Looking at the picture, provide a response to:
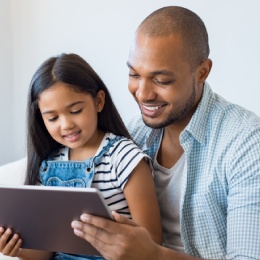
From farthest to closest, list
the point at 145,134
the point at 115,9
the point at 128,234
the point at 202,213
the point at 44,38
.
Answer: the point at 44,38
the point at 115,9
the point at 145,134
the point at 202,213
the point at 128,234

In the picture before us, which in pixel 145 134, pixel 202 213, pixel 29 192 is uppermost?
pixel 145 134

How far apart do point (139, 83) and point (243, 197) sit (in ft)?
1.32

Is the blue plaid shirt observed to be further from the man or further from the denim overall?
the denim overall

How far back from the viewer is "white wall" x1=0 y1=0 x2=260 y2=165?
1.95 m

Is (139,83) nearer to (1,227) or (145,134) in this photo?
(145,134)

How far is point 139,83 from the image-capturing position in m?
1.28

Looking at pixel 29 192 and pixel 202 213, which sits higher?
pixel 29 192

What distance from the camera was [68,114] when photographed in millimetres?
1277

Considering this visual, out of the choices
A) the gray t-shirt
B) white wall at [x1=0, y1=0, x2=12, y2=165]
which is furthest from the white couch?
white wall at [x1=0, y1=0, x2=12, y2=165]

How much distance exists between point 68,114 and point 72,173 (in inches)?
6.8

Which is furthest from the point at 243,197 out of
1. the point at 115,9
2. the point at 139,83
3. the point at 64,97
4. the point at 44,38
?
the point at 44,38

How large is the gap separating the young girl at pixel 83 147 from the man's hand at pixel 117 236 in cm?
24

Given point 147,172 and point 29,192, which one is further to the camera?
point 147,172

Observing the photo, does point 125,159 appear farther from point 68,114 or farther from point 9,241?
point 9,241
